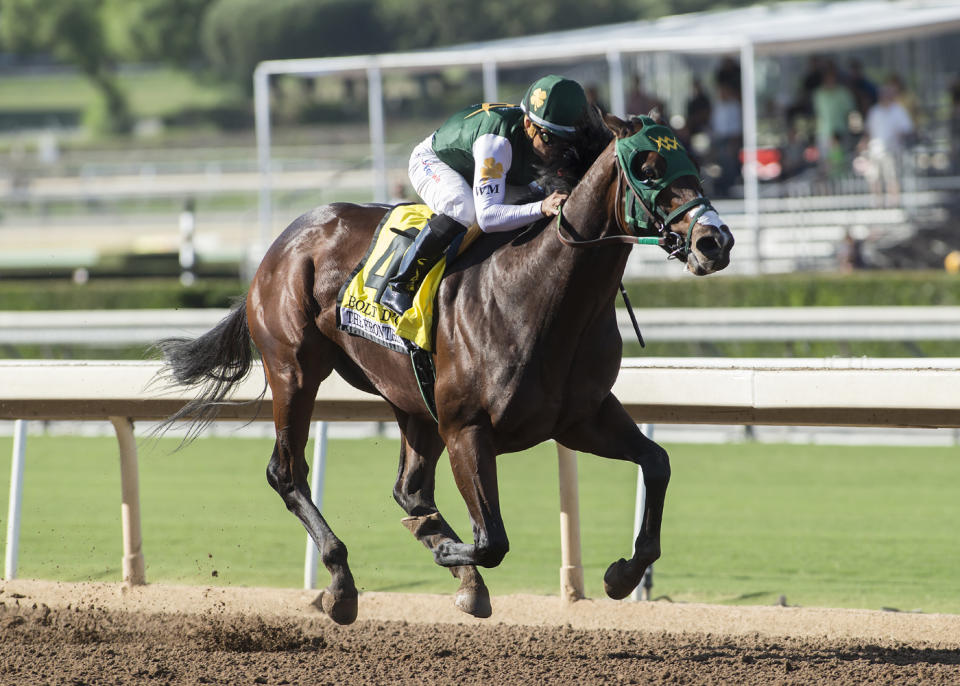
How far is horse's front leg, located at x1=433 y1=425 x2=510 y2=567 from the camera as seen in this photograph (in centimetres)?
450

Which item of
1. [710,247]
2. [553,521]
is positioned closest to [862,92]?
[553,521]

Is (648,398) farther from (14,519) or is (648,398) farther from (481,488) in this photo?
(14,519)

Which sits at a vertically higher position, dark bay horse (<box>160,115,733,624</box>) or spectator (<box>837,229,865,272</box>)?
dark bay horse (<box>160,115,733,624</box>)

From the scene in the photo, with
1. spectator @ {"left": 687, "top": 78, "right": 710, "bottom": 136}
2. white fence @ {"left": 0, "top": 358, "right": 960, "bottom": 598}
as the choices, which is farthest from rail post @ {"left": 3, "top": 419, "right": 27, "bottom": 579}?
spectator @ {"left": 687, "top": 78, "right": 710, "bottom": 136}

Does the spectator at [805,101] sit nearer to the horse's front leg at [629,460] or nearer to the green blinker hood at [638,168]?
the horse's front leg at [629,460]

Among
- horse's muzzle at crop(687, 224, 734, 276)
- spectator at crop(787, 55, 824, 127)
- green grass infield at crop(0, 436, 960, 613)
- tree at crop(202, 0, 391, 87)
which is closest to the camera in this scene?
horse's muzzle at crop(687, 224, 734, 276)

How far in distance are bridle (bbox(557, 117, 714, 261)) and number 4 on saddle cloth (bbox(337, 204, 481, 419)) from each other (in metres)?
0.68

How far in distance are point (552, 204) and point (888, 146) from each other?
10.7 metres

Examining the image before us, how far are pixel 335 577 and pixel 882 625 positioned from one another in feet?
6.00

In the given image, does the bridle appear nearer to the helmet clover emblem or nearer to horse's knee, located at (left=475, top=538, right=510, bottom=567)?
the helmet clover emblem

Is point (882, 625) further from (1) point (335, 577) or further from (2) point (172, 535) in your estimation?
(2) point (172, 535)

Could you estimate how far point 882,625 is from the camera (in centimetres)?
492

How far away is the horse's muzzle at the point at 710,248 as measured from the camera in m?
3.93

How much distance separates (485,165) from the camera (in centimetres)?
461
